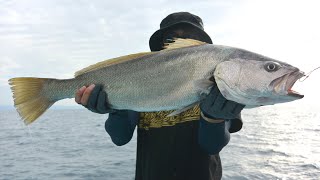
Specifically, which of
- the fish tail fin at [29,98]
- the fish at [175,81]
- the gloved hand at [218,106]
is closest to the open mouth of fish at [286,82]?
the fish at [175,81]

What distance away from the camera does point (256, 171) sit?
1753cm

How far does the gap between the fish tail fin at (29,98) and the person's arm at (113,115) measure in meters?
0.48

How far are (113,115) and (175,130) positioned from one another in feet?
3.14

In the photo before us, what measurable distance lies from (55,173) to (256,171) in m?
9.69

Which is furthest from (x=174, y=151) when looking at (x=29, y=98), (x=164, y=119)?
(x=29, y=98)

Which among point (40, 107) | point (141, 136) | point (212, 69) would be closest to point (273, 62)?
point (212, 69)

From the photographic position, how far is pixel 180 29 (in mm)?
5625

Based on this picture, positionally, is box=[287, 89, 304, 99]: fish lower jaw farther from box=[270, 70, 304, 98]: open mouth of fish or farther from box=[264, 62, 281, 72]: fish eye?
box=[264, 62, 281, 72]: fish eye

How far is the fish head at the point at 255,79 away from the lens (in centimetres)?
398

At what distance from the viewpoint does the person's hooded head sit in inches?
220

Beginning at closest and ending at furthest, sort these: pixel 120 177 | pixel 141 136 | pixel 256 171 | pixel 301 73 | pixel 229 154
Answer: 1. pixel 301 73
2. pixel 141 136
3. pixel 120 177
4. pixel 256 171
5. pixel 229 154

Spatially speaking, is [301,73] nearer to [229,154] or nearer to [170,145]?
[170,145]

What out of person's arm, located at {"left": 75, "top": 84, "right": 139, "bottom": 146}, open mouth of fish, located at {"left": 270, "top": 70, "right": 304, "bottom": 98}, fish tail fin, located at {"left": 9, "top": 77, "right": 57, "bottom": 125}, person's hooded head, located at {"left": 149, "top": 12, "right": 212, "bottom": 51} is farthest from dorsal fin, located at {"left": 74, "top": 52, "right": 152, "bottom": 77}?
open mouth of fish, located at {"left": 270, "top": 70, "right": 304, "bottom": 98}

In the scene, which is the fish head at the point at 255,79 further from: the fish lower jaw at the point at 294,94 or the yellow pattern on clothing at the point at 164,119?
the yellow pattern on clothing at the point at 164,119
